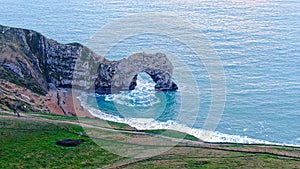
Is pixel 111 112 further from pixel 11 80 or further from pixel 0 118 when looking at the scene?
pixel 0 118

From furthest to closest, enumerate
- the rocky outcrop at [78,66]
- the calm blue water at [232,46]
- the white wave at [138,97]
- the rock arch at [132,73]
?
the rock arch at [132,73] < the rocky outcrop at [78,66] < the white wave at [138,97] < the calm blue water at [232,46]

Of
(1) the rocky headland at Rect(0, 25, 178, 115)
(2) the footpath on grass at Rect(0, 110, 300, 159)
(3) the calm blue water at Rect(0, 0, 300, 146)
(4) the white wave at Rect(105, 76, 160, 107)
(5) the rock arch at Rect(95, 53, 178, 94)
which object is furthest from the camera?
(5) the rock arch at Rect(95, 53, 178, 94)

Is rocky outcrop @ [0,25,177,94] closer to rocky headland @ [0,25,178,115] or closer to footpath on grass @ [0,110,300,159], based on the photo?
rocky headland @ [0,25,178,115]

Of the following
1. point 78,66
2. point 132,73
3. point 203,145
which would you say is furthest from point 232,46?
point 203,145

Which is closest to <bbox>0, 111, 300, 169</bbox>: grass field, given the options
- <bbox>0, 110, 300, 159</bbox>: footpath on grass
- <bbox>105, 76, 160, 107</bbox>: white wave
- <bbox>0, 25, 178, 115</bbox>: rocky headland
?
<bbox>0, 110, 300, 159</bbox>: footpath on grass

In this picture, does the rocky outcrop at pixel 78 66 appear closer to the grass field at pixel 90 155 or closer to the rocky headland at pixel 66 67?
the rocky headland at pixel 66 67

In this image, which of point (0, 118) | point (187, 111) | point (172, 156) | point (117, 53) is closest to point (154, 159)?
point (172, 156)

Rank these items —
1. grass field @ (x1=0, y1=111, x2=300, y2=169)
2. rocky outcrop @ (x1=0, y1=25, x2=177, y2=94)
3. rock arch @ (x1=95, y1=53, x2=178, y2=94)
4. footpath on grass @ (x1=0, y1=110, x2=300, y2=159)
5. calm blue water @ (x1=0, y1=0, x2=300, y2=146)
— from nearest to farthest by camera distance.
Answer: grass field @ (x1=0, y1=111, x2=300, y2=169) → footpath on grass @ (x1=0, y1=110, x2=300, y2=159) → calm blue water @ (x1=0, y1=0, x2=300, y2=146) → rocky outcrop @ (x1=0, y1=25, x2=177, y2=94) → rock arch @ (x1=95, y1=53, x2=178, y2=94)

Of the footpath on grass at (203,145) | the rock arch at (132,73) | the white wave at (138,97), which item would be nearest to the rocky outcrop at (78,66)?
the rock arch at (132,73)
